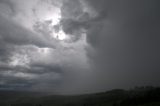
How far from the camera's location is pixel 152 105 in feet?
232

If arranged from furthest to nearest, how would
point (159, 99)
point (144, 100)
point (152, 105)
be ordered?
point (144, 100) < point (159, 99) < point (152, 105)

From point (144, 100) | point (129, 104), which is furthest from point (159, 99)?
point (129, 104)

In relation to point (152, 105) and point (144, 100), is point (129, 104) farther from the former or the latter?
point (152, 105)

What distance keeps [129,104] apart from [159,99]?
1410 centimetres

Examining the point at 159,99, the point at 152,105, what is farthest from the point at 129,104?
the point at 152,105

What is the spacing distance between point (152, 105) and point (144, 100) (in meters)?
19.4

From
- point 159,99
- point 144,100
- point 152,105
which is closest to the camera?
point 152,105

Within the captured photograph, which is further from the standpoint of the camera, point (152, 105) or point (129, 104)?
point (129, 104)

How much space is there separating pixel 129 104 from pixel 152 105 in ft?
66.8

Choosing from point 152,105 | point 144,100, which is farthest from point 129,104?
point 152,105

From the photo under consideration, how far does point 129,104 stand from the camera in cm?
9012

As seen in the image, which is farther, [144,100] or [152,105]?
[144,100]

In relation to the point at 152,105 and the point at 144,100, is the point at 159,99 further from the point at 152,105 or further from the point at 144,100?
the point at 152,105

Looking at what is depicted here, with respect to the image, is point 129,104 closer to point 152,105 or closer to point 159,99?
point 159,99
